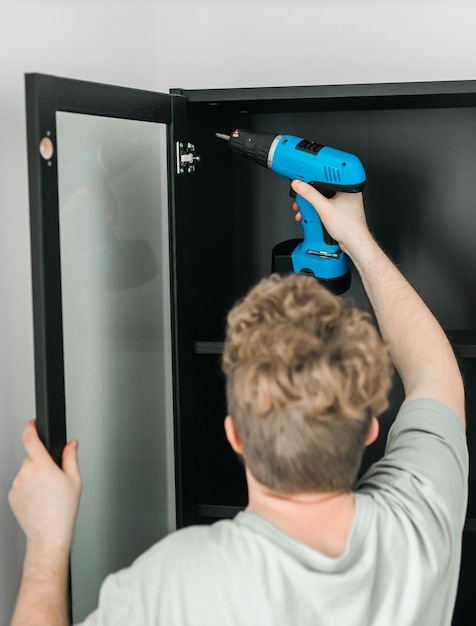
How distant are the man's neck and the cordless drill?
2.32 feet

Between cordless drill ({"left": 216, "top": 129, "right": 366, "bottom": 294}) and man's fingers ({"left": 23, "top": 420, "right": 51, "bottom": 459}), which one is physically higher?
cordless drill ({"left": 216, "top": 129, "right": 366, "bottom": 294})

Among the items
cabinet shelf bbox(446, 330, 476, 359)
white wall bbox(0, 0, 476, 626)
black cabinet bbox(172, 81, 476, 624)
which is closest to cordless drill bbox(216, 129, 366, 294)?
black cabinet bbox(172, 81, 476, 624)

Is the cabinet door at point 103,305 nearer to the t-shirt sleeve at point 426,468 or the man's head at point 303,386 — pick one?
the man's head at point 303,386

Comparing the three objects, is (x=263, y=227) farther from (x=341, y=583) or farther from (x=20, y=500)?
(x=341, y=583)

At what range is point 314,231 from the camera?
166 cm

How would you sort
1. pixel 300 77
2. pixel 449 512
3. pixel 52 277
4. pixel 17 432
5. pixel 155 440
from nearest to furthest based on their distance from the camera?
pixel 449 512 → pixel 52 277 → pixel 17 432 → pixel 155 440 → pixel 300 77

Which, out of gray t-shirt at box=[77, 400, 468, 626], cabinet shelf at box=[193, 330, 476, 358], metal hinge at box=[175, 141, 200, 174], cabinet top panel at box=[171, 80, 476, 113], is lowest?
gray t-shirt at box=[77, 400, 468, 626]

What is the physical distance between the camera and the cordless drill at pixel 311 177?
5.11ft

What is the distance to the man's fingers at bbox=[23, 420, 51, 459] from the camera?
1209 mm

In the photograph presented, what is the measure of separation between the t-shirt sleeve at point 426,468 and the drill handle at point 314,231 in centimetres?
51

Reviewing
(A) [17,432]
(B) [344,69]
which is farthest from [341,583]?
(B) [344,69]

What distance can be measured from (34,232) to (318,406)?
19.5 inches

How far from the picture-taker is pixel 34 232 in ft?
3.87

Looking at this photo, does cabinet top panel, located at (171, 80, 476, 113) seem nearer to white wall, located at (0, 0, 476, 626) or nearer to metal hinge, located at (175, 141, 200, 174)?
metal hinge, located at (175, 141, 200, 174)
